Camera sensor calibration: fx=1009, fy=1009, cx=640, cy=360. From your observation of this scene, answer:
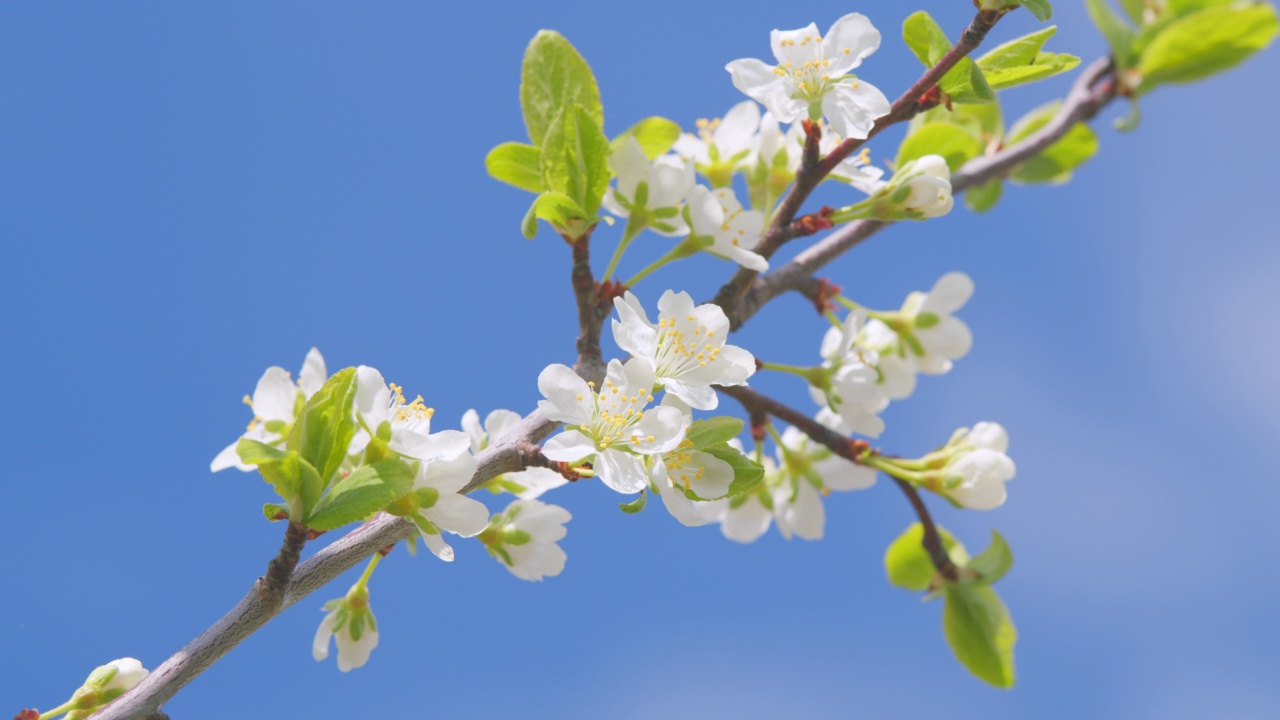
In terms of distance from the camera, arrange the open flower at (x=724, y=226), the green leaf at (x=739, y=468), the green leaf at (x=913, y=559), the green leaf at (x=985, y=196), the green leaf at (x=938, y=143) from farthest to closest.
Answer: the green leaf at (x=985, y=196), the green leaf at (x=913, y=559), the green leaf at (x=938, y=143), the open flower at (x=724, y=226), the green leaf at (x=739, y=468)

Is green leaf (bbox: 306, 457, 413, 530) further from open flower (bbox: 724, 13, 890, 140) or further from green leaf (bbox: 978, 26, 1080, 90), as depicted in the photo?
green leaf (bbox: 978, 26, 1080, 90)

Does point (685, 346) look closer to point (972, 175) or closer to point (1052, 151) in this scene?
point (972, 175)

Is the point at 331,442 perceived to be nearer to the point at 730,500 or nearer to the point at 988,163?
the point at 730,500

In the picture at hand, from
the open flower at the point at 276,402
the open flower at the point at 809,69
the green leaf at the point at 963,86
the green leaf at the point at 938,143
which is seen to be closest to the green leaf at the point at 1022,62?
the green leaf at the point at 963,86

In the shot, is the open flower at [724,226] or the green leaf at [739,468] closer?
the green leaf at [739,468]

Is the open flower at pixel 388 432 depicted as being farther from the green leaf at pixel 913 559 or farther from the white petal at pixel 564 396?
the green leaf at pixel 913 559

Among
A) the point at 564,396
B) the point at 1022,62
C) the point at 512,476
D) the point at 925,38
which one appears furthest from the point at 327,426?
the point at 1022,62

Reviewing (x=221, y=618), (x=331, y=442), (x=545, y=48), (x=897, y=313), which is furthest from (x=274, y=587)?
(x=897, y=313)

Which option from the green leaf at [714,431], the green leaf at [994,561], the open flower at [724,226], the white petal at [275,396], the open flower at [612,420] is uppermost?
the white petal at [275,396]

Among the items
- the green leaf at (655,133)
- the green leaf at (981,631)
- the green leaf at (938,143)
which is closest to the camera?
the green leaf at (655,133)
